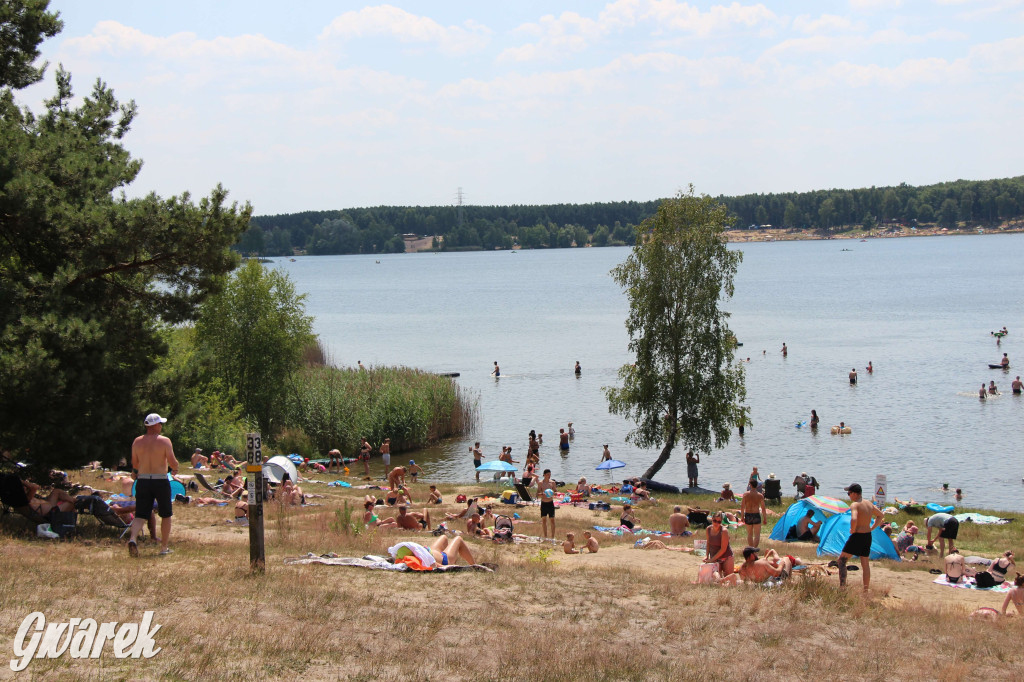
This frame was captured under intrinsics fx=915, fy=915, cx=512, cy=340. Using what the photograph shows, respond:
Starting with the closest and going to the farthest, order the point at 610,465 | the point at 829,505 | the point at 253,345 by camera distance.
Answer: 1. the point at 829,505
2. the point at 610,465
3. the point at 253,345

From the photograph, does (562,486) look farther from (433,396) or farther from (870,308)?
(870,308)

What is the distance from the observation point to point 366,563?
12.2 m

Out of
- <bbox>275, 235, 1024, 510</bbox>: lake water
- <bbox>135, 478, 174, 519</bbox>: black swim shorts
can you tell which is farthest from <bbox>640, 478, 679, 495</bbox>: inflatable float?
<bbox>135, 478, 174, 519</bbox>: black swim shorts

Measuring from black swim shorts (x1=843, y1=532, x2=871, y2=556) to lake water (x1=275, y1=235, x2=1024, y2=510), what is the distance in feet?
54.7

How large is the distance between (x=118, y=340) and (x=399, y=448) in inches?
892

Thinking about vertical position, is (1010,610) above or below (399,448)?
above

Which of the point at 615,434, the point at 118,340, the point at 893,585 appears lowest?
the point at 615,434

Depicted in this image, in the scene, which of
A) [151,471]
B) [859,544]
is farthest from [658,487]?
[151,471]

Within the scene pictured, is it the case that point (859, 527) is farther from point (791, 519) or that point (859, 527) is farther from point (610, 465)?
point (610, 465)

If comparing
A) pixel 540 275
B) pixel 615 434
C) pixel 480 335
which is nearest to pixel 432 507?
pixel 615 434

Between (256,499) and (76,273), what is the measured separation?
5907 mm

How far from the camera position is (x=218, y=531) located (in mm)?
15688

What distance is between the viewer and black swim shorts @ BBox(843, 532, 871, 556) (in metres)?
12.5

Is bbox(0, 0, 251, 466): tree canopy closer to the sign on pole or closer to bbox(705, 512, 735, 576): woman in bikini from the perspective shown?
bbox(705, 512, 735, 576): woman in bikini
